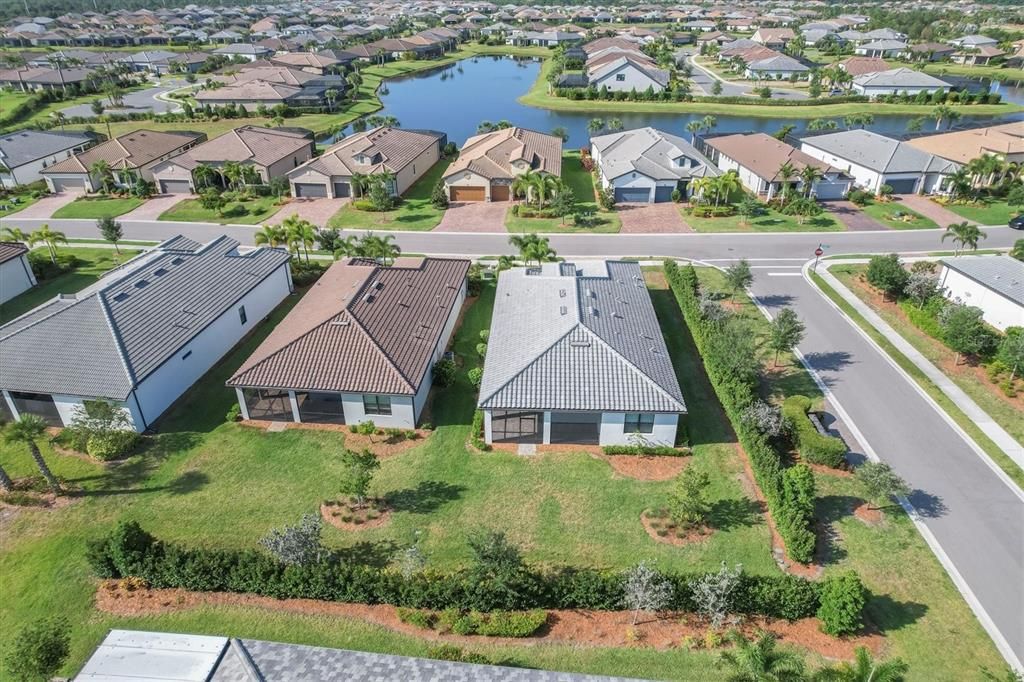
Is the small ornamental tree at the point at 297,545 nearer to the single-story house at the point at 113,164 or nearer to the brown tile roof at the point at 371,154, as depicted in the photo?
the brown tile roof at the point at 371,154

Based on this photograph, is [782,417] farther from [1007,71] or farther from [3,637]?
[1007,71]

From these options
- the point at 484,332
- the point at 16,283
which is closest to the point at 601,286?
the point at 484,332

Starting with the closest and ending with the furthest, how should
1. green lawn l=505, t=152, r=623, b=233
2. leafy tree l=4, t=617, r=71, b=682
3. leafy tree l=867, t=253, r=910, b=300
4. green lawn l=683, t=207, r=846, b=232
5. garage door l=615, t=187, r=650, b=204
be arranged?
leafy tree l=4, t=617, r=71, b=682 → leafy tree l=867, t=253, r=910, b=300 → green lawn l=683, t=207, r=846, b=232 → green lawn l=505, t=152, r=623, b=233 → garage door l=615, t=187, r=650, b=204

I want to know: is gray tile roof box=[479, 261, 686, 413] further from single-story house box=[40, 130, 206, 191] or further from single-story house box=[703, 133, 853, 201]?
single-story house box=[40, 130, 206, 191]

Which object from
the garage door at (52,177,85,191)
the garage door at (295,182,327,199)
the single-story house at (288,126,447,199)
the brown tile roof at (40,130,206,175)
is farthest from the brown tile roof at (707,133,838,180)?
the garage door at (52,177,85,191)

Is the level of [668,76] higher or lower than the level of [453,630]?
higher

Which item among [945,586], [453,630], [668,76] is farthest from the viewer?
[668,76]

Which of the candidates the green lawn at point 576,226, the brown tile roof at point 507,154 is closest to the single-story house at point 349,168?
the brown tile roof at point 507,154
